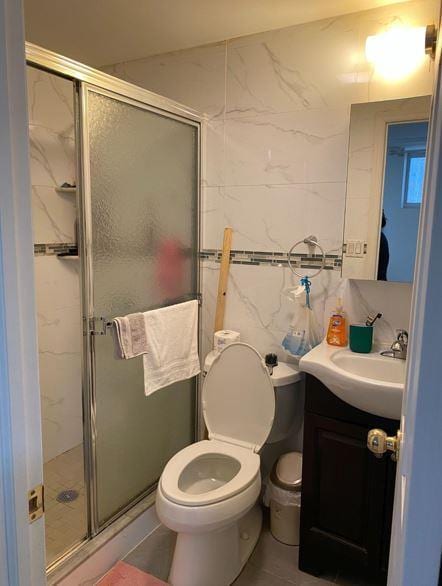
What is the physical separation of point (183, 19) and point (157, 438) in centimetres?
198

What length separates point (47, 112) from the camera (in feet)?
7.93

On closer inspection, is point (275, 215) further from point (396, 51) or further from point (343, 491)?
point (343, 491)

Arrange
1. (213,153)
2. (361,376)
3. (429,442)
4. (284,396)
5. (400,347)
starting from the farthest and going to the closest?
(213,153), (284,396), (400,347), (361,376), (429,442)

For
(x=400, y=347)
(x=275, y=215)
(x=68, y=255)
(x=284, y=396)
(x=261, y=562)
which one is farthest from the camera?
(x=68, y=255)

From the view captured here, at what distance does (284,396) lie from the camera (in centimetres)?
205

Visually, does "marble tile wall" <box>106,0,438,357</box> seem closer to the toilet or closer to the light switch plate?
the light switch plate

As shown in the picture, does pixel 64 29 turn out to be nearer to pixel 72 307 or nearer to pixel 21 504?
pixel 72 307

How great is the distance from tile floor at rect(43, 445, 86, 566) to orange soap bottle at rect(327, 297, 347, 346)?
1.37 meters

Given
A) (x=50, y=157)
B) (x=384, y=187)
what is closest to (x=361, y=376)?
(x=384, y=187)

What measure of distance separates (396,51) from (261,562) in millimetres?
2201

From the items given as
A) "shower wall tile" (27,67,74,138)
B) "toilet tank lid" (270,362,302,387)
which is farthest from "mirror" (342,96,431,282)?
"shower wall tile" (27,67,74,138)

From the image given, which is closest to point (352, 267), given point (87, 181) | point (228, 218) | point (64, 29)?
point (228, 218)

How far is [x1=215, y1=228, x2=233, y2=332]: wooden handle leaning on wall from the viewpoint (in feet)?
7.56

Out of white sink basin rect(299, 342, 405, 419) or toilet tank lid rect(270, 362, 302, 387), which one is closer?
white sink basin rect(299, 342, 405, 419)
